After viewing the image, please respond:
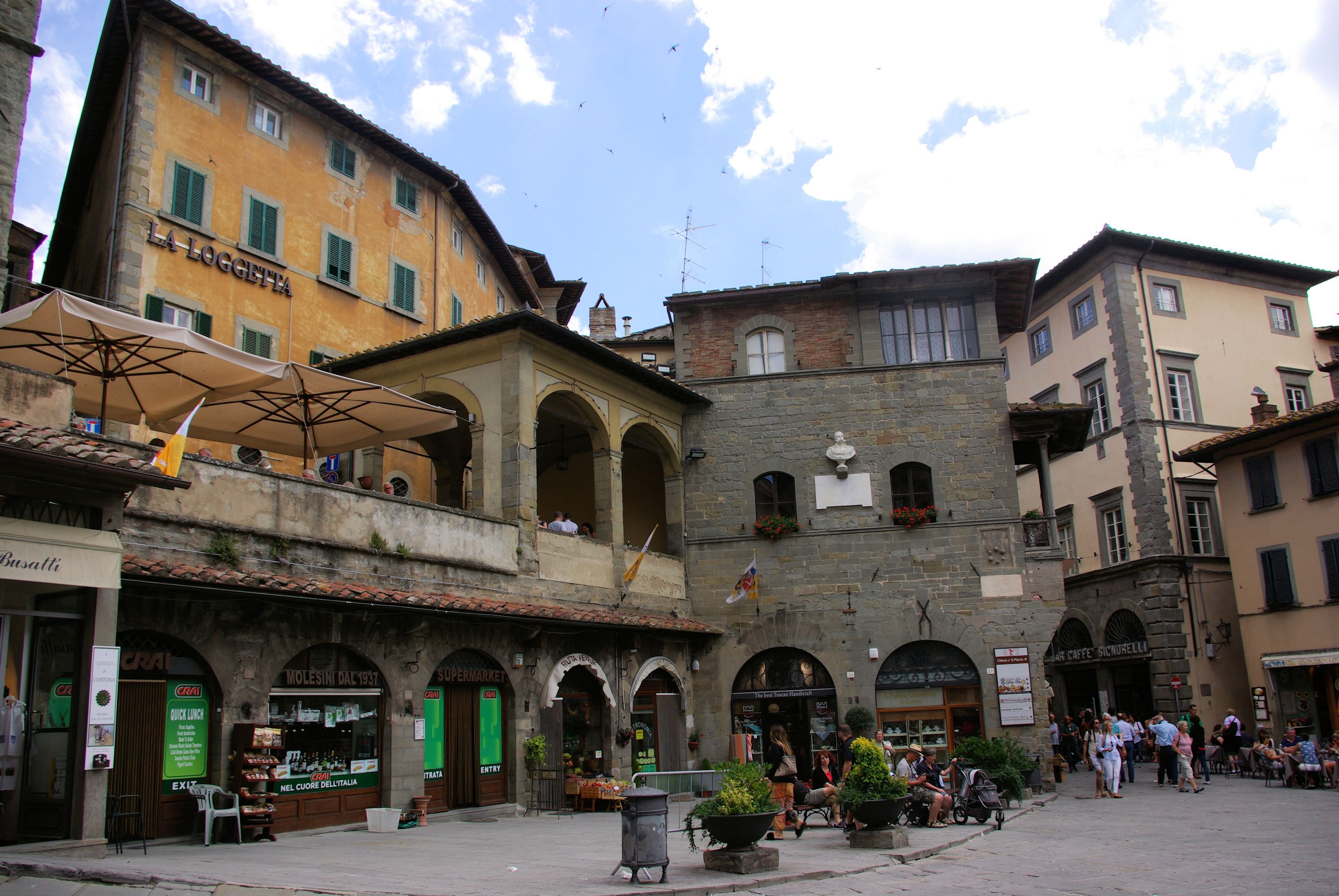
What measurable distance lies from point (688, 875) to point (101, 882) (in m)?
4.92

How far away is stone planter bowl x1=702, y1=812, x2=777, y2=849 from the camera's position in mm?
9633

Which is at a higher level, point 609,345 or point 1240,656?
point 609,345

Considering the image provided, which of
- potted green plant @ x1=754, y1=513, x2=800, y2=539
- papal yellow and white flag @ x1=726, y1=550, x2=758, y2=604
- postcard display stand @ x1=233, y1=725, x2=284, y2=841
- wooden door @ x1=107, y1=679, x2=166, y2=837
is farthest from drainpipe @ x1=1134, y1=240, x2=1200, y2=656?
wooden door @ x1=107, y1=679, x2=166, y2=837

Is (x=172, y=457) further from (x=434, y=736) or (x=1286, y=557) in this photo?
(x=1286, y=557)

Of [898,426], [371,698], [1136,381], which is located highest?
[1136,381]

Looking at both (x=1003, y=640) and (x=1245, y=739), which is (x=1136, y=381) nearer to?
(x=1245, y=739)

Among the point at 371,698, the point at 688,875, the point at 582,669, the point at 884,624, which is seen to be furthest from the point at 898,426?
the point at 688,875

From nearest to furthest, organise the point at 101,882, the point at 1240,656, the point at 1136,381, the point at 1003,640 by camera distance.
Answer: the point at 101,882
the point at 1003,640
the point at 1240,656
the point at 1136,381

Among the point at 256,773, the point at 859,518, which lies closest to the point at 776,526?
the point at 859,518

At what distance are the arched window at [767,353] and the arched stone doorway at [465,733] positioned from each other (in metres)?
9.48

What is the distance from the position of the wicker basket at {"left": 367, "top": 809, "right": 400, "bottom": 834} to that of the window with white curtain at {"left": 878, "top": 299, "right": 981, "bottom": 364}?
13818 millimetres

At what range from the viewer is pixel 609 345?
30.5 metres

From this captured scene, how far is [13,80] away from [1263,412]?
1113 inches

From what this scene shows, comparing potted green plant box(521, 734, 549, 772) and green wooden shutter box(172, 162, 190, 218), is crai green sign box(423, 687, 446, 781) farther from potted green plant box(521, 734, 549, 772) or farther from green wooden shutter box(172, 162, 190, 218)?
green wooden shutter box(172, 162, 190, 218)
